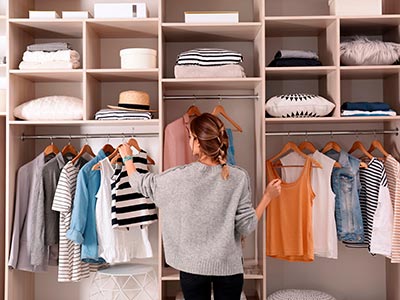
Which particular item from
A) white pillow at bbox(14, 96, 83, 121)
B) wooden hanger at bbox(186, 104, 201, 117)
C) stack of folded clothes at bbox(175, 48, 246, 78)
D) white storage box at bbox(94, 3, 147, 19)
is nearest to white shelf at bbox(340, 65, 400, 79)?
stack of folded clothes at bbox(175, 48, 246, 78)

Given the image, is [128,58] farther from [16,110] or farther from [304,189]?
[304,189]

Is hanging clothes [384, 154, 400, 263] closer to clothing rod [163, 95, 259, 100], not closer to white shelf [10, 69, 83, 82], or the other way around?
clothing rod [163, 95, 259, 100]

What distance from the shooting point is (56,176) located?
11.1 ft

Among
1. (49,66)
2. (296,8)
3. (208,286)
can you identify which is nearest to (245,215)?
(208,286)

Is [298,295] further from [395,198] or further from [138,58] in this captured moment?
[138,58]

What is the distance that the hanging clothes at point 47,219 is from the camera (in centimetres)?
324

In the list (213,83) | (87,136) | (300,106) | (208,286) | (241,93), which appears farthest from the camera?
(241,93)

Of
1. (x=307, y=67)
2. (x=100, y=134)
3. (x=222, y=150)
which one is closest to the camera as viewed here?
(x=222, y=150)

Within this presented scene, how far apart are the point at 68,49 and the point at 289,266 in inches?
78.2

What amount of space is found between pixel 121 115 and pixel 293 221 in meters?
1.20

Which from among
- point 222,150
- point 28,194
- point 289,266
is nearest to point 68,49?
point 28,194

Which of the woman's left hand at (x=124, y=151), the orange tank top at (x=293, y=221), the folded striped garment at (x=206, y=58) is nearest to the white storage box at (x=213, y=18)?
the folded striped garment at (x=206, y=58)

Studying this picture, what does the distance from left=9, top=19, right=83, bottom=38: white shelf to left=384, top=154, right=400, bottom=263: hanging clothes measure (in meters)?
2.04

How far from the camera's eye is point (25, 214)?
3.34 m
